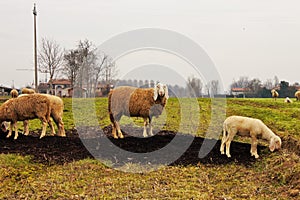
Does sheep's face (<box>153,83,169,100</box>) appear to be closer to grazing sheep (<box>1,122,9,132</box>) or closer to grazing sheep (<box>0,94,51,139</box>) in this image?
grazing sheep (<box>0,94,51,139</box>)

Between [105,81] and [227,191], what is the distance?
11.2 metres

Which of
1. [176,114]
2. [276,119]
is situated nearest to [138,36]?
[176,114]

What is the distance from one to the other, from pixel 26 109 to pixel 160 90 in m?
5.43

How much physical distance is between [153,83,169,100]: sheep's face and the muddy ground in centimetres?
165

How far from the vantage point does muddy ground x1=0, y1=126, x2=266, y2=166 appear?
10.6m

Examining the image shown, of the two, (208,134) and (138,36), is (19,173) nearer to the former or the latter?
(138,36)

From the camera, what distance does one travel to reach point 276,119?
20.6 m

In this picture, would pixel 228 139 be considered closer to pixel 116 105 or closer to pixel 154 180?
pixel 154 180

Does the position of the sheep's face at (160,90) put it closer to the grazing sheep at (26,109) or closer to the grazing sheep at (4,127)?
the grazing sheep at (26,109)

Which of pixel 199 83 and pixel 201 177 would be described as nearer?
pixel 201 177

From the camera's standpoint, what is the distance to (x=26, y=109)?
13578mm

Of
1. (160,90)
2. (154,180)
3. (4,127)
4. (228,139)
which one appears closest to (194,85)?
(160,90)

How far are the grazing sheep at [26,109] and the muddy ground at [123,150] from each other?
2.89ft

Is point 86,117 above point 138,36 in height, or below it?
below
